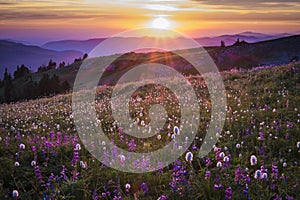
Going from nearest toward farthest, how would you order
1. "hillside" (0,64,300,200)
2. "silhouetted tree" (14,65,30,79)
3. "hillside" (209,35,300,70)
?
"hillside" (0,64,300,200), "hillside" (209,35,300,70), "silhouetted tree" (14,65,30,79)

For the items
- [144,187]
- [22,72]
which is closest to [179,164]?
[144,187]

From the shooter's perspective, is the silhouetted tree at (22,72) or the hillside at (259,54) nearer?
the hillside at (259,54)

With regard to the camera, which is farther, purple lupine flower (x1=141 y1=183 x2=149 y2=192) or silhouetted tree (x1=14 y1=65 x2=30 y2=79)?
silhouetted tree (x1=14 y1=65 x2=30 y2=79)

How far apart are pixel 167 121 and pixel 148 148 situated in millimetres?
2716

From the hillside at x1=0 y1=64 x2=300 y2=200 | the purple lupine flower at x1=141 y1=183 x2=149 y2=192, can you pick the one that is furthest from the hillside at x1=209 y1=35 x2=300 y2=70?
the purple lupine flower at x1=141 y1=183 x2=149 y2=192

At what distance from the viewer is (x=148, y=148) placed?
23.6ft

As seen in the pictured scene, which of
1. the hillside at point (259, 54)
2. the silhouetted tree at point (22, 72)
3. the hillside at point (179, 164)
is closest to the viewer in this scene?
the hillside at point (179, 164)

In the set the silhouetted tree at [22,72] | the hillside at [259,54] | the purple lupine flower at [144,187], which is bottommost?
the purple lupine flower at [144,187]

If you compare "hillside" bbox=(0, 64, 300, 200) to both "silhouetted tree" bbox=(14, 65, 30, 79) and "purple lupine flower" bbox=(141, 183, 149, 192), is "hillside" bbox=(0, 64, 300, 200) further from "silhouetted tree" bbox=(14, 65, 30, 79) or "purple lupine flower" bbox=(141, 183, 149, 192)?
"silhouetted tree" bbox=(14, 65, 30, 79)

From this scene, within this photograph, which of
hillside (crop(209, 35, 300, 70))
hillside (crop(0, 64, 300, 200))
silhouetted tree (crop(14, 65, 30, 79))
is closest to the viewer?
hillside (crop(0, 64, 300, 200))

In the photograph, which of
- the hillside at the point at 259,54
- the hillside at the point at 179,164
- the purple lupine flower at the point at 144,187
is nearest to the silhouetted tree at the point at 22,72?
the hillside at the point at 259,54

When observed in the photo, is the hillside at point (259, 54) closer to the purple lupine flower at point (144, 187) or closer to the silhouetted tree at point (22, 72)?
the purple lupine flower at point (144, 187)

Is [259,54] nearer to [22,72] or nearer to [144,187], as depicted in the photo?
[144,187]

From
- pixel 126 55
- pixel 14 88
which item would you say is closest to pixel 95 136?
pixel 126 55
